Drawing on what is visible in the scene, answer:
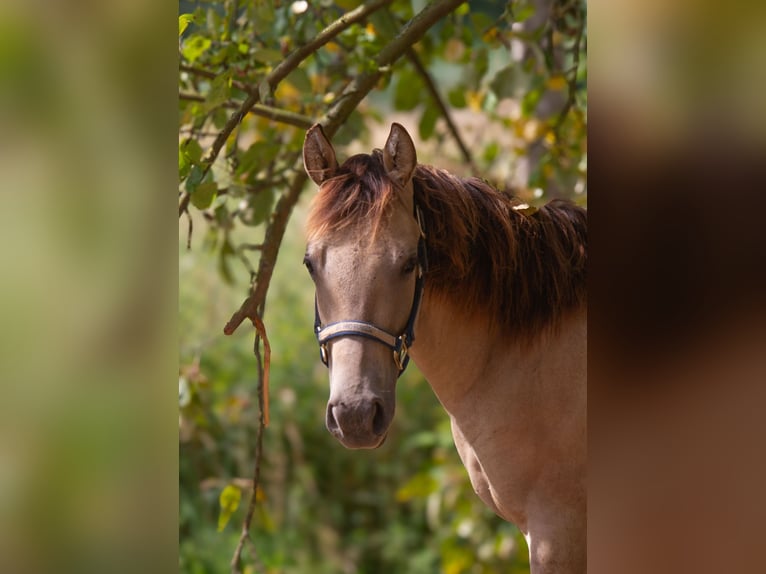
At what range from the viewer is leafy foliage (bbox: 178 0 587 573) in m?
2.90

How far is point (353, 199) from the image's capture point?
59.3 inches

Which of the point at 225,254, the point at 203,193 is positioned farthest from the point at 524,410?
the point at 225,254

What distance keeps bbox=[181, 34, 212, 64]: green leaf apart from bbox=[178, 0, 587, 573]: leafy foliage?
0.91 ft

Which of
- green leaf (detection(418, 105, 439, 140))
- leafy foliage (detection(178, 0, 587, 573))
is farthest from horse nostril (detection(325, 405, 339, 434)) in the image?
green leaf (detection(418, 105, 439, 140))

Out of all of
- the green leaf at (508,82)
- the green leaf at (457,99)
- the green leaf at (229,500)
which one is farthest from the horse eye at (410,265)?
the green leaf at (457,99)

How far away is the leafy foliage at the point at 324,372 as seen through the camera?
114 inches

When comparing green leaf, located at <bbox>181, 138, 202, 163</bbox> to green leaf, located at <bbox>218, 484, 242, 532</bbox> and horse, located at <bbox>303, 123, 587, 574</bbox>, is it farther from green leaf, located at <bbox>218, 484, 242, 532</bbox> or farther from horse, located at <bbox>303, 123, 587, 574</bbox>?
green leaf, located at <bbox>218, 484, 242, 532</bbox>

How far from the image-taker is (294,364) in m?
4.96

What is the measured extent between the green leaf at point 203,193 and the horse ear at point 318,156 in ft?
0.80

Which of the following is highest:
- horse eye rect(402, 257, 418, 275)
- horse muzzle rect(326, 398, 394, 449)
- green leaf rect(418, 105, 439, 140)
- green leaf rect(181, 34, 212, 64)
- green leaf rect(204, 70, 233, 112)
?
green leaf rect(418, 105, 439, 140)
